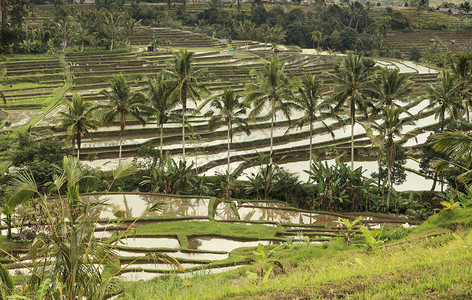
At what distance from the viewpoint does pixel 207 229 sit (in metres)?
16.6

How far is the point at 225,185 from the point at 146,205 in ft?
15.0

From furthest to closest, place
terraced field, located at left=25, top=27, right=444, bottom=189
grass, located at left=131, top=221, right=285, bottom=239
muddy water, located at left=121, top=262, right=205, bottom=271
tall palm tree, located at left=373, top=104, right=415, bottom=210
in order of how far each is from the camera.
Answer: terraced field, located at left=25, top=27, right=444, bottom=189 → tall palm tree, located at left=373, top=104, right=415, bottom=210 → grass, located at left=131, top=221, right=285, bottom=239 → muddy water, located at left=121, top=262, right=205, bottom=271

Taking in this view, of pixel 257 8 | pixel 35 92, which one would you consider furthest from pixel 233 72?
pixel 257 8

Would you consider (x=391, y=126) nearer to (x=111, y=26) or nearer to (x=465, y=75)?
(x=465, y=75)

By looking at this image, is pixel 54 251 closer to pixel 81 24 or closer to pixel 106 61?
pixel 106 61

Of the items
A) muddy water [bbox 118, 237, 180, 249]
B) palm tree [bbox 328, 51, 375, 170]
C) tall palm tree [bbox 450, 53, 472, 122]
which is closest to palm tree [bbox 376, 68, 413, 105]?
palm tree [bbox 328, 51, 375, 170]

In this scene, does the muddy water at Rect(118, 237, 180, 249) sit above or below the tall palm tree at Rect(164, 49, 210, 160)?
below

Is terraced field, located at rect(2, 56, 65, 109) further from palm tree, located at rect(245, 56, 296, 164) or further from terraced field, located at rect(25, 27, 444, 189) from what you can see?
palm tree, located at rect(245, 56, 296, 164)

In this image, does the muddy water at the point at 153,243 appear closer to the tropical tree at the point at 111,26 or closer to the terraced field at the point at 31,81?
the terraced field at the point at 31,81

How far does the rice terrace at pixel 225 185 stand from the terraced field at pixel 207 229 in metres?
0.08

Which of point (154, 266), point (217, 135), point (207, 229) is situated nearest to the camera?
point (154, 266)

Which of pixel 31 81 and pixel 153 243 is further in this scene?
pixel 31 81

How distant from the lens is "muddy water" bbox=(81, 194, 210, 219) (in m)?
18.5

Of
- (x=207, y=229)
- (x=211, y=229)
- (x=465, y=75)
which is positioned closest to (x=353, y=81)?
(x=465, y=75)
